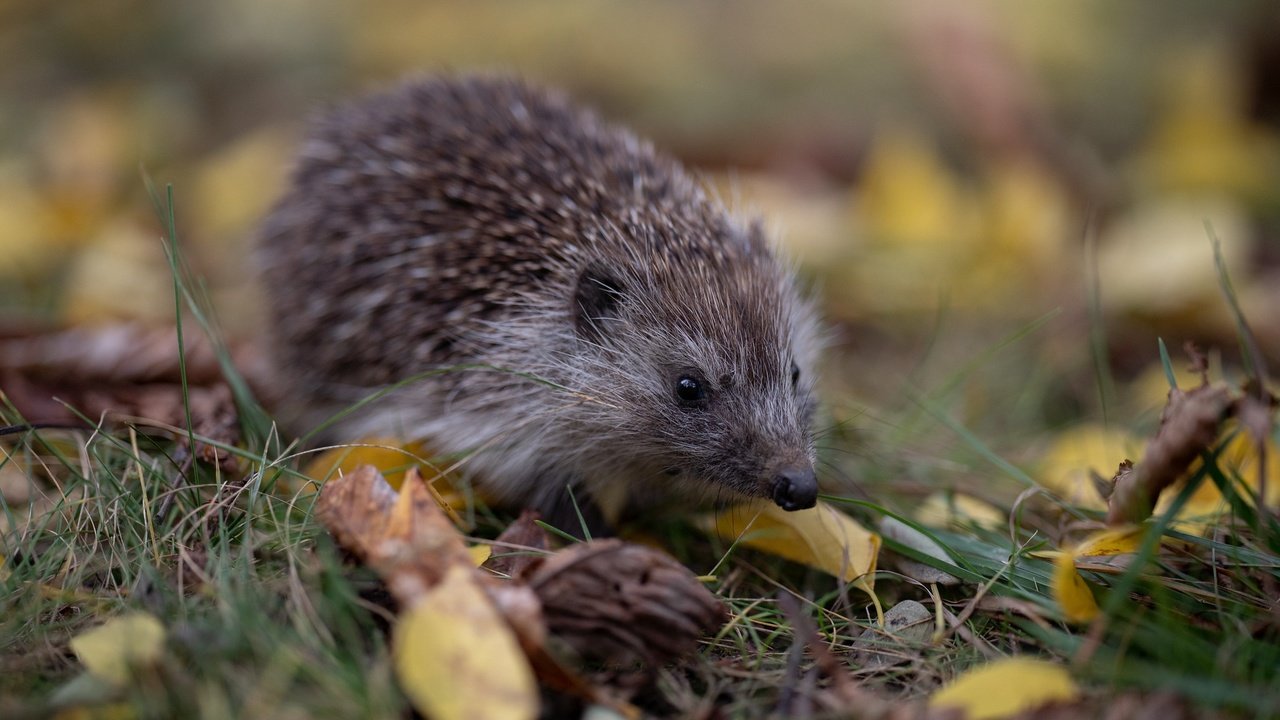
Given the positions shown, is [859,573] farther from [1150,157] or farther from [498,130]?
[1150,157]

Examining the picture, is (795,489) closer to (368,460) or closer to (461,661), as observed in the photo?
(461,661)

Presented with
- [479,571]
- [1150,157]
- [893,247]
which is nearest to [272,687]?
[479,571]

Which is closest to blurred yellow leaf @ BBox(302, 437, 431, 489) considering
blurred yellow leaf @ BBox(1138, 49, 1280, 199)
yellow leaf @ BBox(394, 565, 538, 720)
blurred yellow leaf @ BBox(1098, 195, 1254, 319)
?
yellow leaf @ BBox(394, 565, 538, 720)

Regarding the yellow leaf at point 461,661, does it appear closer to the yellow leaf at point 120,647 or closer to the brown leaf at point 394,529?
the brown leaf at point 394,529

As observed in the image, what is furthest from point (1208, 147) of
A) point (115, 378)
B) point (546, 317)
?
point (115, 378)

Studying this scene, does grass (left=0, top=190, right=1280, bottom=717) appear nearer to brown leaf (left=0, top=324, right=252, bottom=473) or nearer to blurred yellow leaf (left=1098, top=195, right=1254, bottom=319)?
brown leaf (left=0, top=324, right=252, bottom=473)

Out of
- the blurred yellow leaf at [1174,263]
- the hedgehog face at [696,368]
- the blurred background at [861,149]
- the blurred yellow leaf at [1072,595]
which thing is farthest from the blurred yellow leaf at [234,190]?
the blurred yellow leaf at [1072,595]
